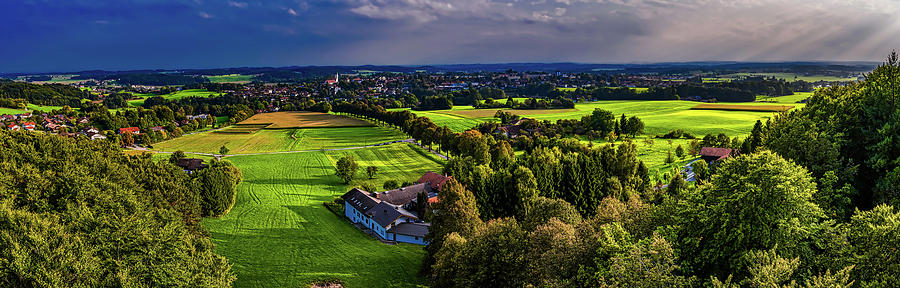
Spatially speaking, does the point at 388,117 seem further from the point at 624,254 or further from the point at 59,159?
the point at 624,254

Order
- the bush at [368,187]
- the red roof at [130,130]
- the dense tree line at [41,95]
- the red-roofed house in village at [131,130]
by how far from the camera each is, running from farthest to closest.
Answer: the dense tree line at [41,95] → the red roof at [130,130] → the red-roofed house in village at [131,130] → the bush at [368,187]

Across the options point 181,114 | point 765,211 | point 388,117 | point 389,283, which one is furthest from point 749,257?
point 181,114

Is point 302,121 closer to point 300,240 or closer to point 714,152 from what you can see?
point 300,240

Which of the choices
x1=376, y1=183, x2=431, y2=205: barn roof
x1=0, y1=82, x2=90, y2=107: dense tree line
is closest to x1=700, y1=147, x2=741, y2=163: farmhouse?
x1=376, y1=183, x2=431, y2=205: barn roof

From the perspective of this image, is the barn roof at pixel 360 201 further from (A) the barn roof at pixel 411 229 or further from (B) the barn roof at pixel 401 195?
(A) the barn roof at pixel 411 229

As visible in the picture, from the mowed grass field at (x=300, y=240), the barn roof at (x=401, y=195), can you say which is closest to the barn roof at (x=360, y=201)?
the mowed grass field at (x=300, y=240)

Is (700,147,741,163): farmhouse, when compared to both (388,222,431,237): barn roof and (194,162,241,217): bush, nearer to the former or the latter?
(388,222,431,237): barn roof
